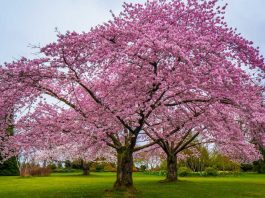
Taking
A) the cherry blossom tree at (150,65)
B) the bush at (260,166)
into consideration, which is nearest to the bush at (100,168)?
the bush at (260,166)

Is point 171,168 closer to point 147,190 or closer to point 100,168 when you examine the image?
point 147,190

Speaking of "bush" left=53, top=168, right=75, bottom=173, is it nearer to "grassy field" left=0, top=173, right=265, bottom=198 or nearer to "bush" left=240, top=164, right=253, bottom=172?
"bush" left=240, top=164, right=253, bottom=172

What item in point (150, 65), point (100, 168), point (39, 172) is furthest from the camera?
point (100, 168)

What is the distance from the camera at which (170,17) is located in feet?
49.6

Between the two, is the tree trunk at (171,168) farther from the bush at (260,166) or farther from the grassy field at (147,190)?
the bush at (260,166)

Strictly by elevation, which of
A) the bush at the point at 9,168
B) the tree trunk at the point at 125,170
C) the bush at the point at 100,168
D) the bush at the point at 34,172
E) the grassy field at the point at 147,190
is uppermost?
the bush at the point at 100,168

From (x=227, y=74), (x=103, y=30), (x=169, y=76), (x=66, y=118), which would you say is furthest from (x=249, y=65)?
(x=66, y=118)

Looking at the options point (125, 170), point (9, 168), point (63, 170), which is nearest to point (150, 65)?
point (125, 170)

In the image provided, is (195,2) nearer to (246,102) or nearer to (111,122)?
(246,102)

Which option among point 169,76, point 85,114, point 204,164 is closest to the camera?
point 169,76

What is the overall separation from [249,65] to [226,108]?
4.75 meters

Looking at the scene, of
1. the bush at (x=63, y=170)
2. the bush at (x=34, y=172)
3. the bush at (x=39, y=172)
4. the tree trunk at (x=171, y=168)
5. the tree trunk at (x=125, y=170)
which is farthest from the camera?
the bush at (x=63, y=170)

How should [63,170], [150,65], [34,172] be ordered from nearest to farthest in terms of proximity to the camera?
[150,65] < [34,172] < [63,170]

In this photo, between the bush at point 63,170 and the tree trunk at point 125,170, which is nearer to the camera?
the tree trunk at point 125,170
